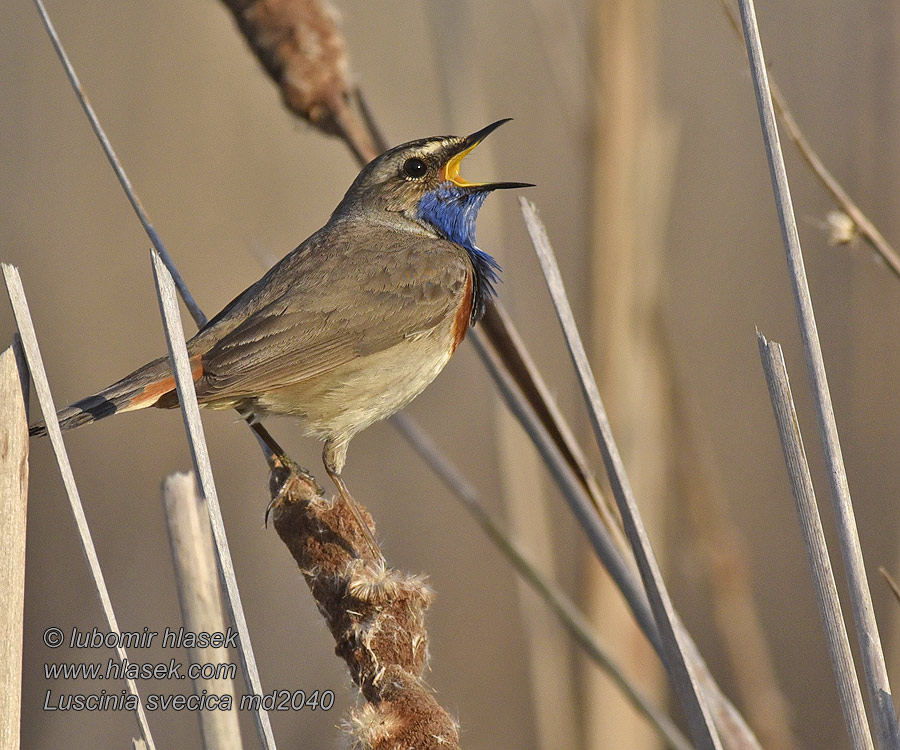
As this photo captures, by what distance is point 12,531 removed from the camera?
1.78m

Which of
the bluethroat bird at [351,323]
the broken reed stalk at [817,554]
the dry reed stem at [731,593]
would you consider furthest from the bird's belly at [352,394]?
the broken reed stalk at [817,554]

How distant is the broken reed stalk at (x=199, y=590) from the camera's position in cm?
201

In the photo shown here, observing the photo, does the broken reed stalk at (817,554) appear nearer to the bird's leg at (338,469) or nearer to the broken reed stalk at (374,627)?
the broken reed stalk at (374,627)

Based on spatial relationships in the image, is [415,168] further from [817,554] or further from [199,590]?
[817,554]

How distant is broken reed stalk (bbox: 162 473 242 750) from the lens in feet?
6.59

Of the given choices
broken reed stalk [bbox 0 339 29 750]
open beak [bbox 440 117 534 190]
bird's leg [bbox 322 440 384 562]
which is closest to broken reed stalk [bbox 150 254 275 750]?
broken reed stalk [bbox 0 339 29 750]

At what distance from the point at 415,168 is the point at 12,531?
199cm

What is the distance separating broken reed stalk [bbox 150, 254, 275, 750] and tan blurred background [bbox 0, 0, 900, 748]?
1588mm

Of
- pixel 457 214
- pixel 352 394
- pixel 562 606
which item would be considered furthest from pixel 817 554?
Result: pixel 457 214

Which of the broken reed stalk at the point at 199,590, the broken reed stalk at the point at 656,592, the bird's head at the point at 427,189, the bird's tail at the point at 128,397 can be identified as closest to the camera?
the broken reed stalk at the point at 656,592

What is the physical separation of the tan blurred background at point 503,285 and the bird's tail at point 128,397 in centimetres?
111

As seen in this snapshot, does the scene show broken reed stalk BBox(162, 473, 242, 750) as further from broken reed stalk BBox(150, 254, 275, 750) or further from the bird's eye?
the bird's eye

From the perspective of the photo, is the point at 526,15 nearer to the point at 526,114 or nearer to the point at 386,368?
the point at 526,114

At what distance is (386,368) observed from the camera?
3.00 meters
